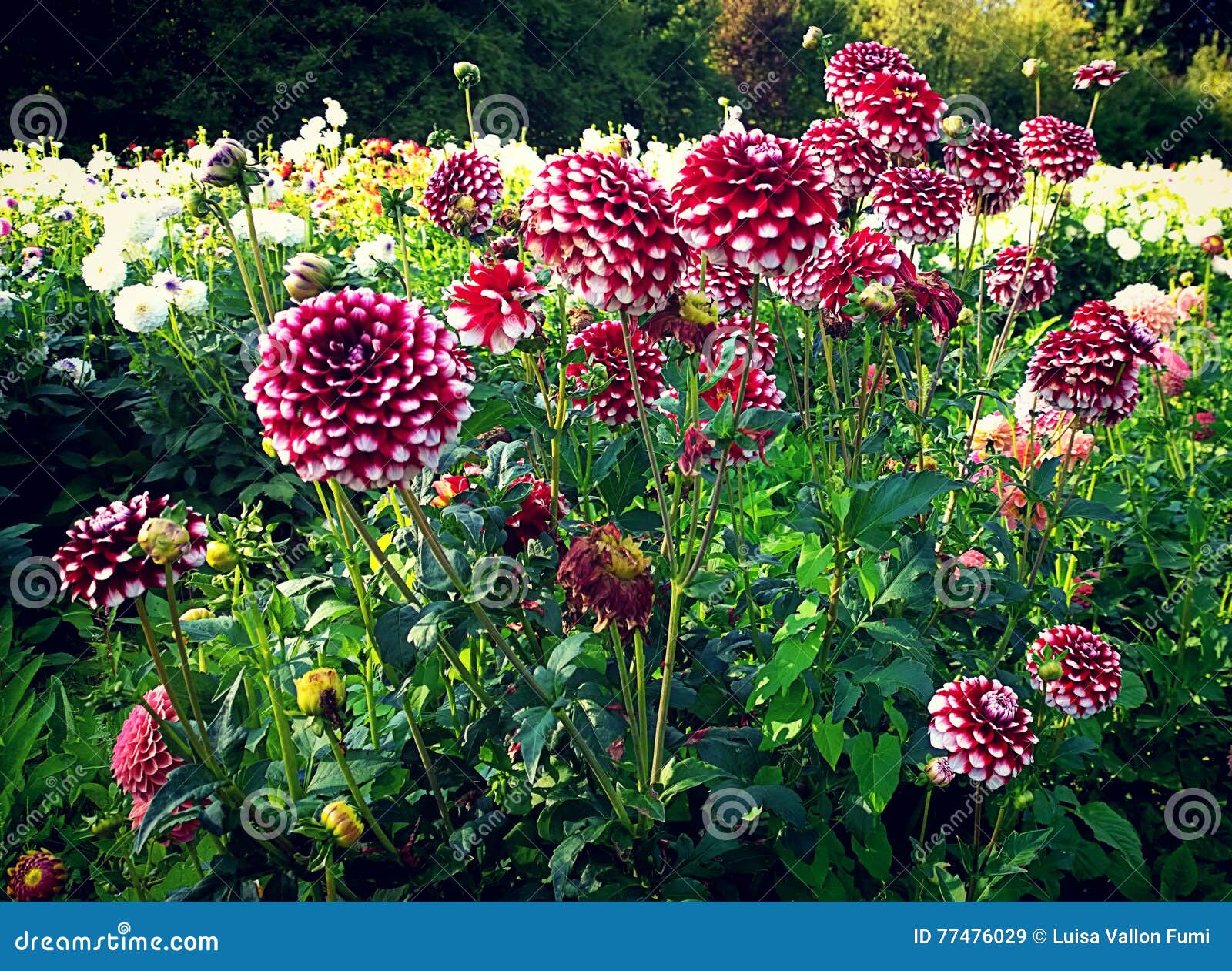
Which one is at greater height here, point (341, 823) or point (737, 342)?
point (737, 342)

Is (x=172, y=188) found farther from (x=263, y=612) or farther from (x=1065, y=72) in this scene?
(x=1065, y=72)

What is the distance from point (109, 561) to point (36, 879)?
77 centimetres

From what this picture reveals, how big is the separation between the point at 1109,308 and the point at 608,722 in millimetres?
1464

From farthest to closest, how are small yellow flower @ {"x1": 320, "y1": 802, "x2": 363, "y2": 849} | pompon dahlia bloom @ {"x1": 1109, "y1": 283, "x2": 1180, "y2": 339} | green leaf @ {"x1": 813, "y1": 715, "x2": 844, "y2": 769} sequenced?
pompon dahlia bloom @ {"x1": 1109, "y1": 283, "x2": 1180, "y2": 339} → green leaf @ {"x1": 813, "y1": 715, "x2": 844, "y2": 769} → small yellow flower @ {"x1": 320, "y1": 802, "x2": 363, "y2": 849}

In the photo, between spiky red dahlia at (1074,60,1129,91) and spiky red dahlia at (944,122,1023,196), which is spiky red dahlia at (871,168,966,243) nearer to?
spiky red dahlia at (944,122,1023,196)

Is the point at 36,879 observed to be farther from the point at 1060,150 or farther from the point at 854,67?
the point at 1060,150

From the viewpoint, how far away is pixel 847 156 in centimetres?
212

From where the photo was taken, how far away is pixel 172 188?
587cm

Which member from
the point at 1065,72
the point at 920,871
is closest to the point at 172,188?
the point at 920,871

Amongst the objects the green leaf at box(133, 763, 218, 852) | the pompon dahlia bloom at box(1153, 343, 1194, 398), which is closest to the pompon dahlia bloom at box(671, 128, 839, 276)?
the green leaf at box(133, 763, 218, 852)

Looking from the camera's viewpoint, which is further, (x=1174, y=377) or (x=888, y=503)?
(x=1174, y=377)

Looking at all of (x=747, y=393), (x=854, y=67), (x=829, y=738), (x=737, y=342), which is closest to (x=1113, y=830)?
(x=829, y=738)

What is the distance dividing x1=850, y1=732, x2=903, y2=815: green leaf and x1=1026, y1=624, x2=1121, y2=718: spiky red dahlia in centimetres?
38

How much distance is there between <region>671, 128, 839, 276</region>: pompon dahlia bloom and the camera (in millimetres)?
1442
